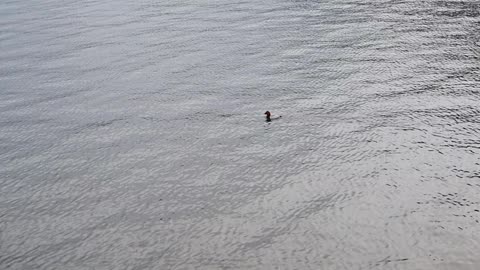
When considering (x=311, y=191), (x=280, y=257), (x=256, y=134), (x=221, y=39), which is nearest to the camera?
(x=280, y=257)

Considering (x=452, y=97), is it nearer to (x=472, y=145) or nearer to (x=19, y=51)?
(x=472, y=145)

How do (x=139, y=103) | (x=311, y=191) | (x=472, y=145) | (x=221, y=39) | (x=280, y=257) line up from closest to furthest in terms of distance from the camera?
(x=280, y=257), (x=311, y=191), (x=472, y=145), (x=139, y=103), (x=221, y=39)

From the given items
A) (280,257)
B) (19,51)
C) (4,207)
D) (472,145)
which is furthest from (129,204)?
(19,51)

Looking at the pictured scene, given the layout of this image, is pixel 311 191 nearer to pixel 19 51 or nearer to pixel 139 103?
pixel 139 103

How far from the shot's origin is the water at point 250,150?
1383 cm

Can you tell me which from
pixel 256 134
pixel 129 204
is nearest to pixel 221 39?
pixel 256 134

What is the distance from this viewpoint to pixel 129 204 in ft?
53.5

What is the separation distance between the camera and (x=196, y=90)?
81.7ft

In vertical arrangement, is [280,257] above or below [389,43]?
below

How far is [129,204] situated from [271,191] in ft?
15.5

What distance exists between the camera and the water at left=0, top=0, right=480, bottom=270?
13828 millimetres

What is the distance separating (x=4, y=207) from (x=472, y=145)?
645 inches

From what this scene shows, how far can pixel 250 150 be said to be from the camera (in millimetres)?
18844

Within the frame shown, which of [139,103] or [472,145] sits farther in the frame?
→ [139,103]
